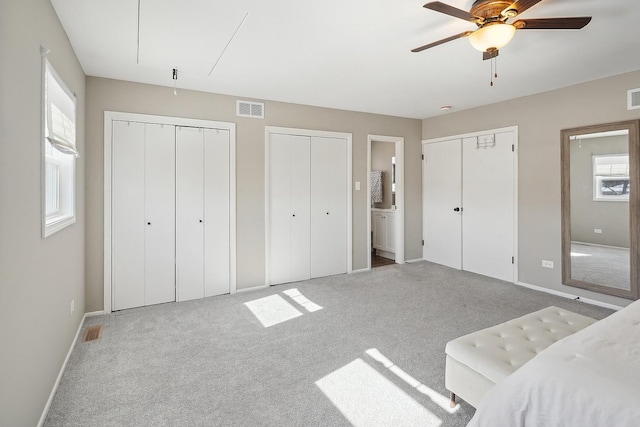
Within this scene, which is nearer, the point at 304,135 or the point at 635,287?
the point at 635,287

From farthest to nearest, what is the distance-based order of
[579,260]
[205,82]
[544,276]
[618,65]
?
[544,276] → [579,260] → [205,82] → [618,65]

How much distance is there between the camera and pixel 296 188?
4523 millimetres

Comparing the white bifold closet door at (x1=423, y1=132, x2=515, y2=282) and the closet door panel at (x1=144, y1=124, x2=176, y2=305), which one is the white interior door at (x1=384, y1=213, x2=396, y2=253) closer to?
the white bifold closet door at (x1=423, y1=132, x2=515, y2=282)

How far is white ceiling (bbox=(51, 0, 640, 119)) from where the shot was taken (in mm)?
2189

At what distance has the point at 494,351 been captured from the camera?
180cm

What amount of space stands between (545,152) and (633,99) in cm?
93

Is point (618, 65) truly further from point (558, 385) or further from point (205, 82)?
point (205, 82)

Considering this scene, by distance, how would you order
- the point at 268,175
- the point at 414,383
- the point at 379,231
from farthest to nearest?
the point at 379,231 → the point at 268,175 → the point at 414,383

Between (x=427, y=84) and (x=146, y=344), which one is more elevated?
(x=427, y=84)

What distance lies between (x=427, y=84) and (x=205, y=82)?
2.50 m

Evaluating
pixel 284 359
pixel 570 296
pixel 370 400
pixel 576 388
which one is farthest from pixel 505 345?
pixel 570 296

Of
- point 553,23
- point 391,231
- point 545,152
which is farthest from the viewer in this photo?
point 391,231

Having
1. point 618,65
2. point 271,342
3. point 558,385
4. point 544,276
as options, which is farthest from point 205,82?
point 544,276

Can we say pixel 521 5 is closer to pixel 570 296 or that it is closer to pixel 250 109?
pixel 250 109
